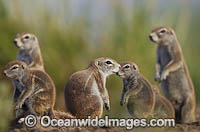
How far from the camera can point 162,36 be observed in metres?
5.90

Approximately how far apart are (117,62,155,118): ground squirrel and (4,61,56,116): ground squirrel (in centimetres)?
95

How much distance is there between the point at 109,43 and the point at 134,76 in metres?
2.59

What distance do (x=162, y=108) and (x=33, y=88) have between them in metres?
1.88

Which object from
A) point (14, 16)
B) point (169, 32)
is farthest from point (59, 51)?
point (169, 32)

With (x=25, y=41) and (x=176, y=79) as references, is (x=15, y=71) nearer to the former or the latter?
(x=25, y=41)

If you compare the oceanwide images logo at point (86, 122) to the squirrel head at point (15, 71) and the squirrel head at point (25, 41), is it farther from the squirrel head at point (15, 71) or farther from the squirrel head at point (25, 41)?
the squirrel head at point (25, 41)

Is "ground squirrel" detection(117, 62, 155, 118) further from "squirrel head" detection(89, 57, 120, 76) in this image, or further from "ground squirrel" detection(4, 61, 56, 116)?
"ground squirrel" detection(4, 61, 56, 116)

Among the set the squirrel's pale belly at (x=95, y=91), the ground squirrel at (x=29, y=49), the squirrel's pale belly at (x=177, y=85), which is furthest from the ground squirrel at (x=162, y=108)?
the ground squirrel at (x=29, y=49)

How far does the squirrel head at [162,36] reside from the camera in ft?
19.1

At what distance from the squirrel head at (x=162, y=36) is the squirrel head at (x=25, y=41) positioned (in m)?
1.76

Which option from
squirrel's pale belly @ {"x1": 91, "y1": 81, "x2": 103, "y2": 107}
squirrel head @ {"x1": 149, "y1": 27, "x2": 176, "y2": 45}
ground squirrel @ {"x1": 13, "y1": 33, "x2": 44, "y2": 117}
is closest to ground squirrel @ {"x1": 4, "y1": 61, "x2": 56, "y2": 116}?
squirrel's pale belly @ {"x1": 91, "y1": 81, "x2": 103, "y2": 107}

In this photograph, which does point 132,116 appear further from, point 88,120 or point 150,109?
point 88,120

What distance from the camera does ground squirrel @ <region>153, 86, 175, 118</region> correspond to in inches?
218

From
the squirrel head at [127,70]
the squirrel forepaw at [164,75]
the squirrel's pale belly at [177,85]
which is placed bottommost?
the squirrel's pale belly at [177,85]
